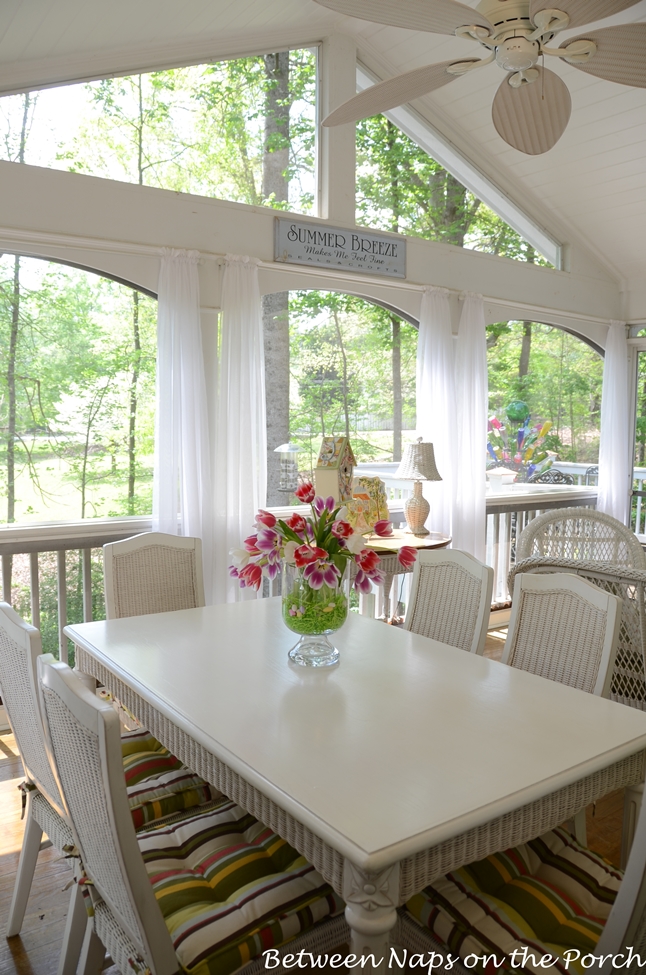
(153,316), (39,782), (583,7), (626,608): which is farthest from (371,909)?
(153,316)

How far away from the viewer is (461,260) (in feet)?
16.7

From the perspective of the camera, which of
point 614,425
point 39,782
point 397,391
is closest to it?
point 39,782


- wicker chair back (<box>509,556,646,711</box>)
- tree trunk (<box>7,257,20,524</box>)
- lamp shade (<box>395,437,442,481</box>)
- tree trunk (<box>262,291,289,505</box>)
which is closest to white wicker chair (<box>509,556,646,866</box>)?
wicker chair back (<box>509,556,646,711</box>)

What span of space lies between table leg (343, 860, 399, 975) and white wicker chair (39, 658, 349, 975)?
0.94ft

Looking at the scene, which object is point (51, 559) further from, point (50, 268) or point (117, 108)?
point (117, 108)

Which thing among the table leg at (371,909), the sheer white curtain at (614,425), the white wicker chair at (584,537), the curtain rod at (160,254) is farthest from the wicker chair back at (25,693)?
the sheer white curtain at (614,425)

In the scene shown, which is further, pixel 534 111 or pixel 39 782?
pixel 534 111

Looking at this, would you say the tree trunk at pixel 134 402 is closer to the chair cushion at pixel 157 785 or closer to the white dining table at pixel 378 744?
the white dining table at pixel 378 744

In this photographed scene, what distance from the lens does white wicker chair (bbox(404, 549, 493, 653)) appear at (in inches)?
102

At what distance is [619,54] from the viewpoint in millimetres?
2080

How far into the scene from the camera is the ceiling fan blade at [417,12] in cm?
196

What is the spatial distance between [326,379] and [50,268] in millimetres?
2515

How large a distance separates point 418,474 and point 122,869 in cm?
316

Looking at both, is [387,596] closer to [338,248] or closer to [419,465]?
[419,465]
